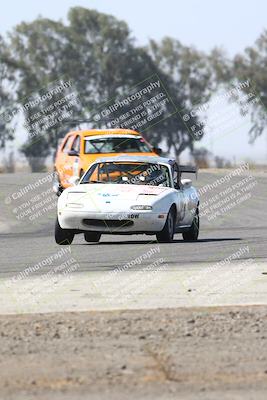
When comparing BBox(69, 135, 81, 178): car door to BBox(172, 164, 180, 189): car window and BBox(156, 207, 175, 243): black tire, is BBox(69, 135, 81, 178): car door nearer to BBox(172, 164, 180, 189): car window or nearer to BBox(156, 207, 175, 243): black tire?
BBox(172, 164, 180, 189): car window

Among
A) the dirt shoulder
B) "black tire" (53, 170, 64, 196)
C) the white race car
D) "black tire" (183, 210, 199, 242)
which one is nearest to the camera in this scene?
the dirt shoulder

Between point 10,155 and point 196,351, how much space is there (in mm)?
→ 75636

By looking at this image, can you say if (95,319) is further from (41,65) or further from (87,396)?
(41,65)

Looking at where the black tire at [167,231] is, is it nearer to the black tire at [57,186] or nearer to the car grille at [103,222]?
the car grille at [103,222]

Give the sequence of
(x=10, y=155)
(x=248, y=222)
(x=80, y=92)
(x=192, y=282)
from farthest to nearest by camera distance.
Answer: (x=80, y=92) → (x=10, y=155) → (x=248, y=222) → (x=192, y=282)

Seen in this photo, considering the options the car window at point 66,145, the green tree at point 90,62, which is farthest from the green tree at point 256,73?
the car window at point 66,145

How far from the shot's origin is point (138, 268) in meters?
14.0

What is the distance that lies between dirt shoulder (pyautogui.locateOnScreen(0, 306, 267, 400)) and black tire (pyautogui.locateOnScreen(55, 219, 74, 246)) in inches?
335

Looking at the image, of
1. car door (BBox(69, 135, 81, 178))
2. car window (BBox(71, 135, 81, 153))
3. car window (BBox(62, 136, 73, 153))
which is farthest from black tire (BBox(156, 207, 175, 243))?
car window (BBox(62, 136, 73, 153))

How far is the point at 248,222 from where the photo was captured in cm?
2702

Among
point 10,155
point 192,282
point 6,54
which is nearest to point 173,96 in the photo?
point 6,54

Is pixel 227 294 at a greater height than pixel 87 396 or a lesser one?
lesser

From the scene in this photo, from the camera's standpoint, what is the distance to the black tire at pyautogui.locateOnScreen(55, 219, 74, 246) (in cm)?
1858

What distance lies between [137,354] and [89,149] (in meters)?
21.4
